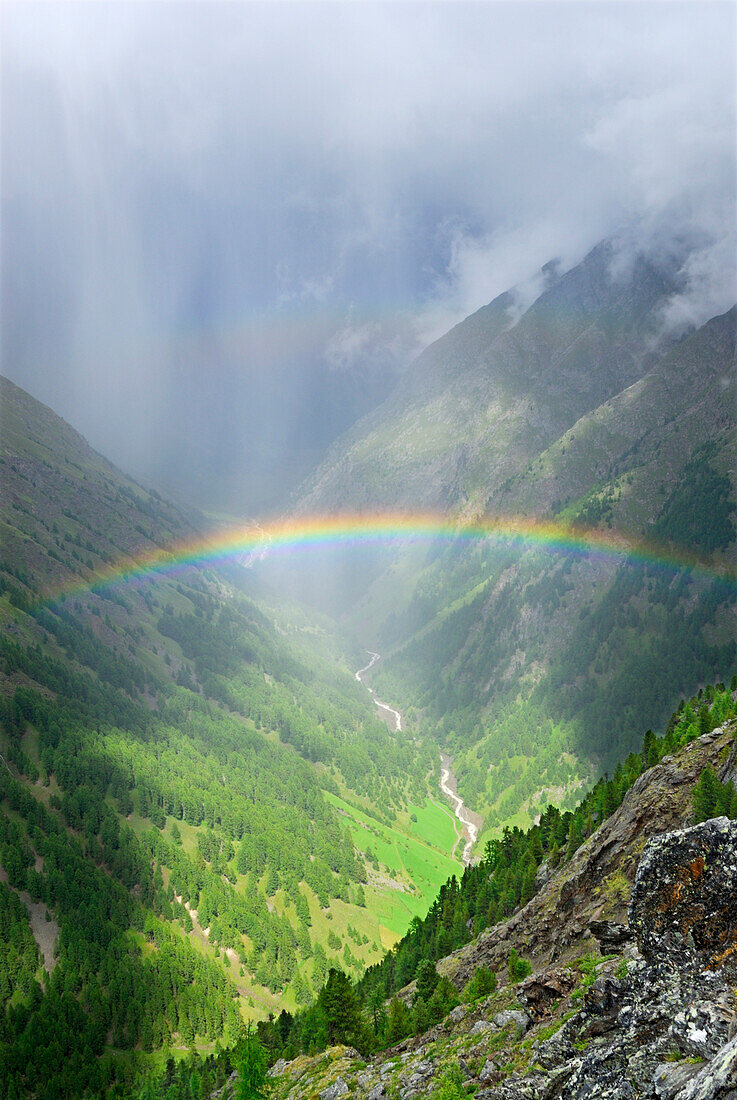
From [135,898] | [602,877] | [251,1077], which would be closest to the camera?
[251,1077]

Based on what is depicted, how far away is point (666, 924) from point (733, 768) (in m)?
46.9

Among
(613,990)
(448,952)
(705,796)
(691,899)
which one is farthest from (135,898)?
(691,899)

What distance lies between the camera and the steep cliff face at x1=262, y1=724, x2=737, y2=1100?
1573 cm

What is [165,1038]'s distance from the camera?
11856 centimetres

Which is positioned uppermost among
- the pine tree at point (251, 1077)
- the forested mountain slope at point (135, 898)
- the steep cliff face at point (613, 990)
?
the forested mountain slope at point (135, 898)

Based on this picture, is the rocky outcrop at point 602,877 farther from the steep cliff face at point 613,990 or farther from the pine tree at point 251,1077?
the pine tree at point 251,1077

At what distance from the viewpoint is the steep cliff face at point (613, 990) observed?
15727 millimetres

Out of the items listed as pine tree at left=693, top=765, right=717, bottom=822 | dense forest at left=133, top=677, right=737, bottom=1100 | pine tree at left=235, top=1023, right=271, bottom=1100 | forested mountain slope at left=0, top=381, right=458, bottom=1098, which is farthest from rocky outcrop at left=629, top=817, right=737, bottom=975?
forested mountain slope at left=0, top=381, right=458, bottom=1098

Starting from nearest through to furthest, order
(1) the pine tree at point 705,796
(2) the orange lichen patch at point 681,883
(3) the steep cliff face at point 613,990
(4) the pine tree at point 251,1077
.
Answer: (3) the steep cliff face at point 613,990, (2) the orange lichen patch at point 681,883, (1) the pine tree at point 705,796, (4) the pine tree at point 251,1077

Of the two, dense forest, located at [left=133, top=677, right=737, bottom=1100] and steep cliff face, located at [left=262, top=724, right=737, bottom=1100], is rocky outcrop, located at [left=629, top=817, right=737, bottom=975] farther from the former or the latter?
dense forest, located at [left=133, top=677, right=737, bottom=1100]

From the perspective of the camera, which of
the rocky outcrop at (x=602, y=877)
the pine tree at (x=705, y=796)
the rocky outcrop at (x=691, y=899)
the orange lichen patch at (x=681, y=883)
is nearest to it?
the rocky outcrop at (x=691, y=899)

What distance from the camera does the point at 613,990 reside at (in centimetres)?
2042

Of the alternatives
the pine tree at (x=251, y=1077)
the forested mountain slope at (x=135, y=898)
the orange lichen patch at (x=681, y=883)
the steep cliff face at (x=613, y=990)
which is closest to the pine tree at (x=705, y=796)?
the steep cliff face at (x=613, y=990)

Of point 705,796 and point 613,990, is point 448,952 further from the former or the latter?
point 613,990
